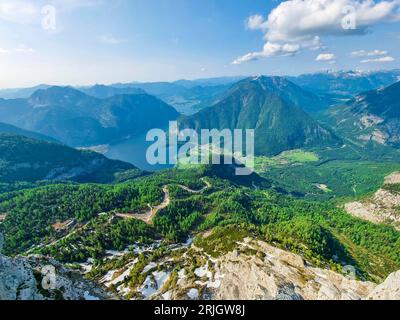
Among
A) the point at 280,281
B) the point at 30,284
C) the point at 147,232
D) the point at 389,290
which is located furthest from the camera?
the point at 147,232

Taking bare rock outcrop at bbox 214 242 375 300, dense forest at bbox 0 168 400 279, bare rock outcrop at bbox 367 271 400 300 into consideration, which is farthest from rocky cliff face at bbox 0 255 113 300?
bare rock outcrop at bbox 367 271 400 300

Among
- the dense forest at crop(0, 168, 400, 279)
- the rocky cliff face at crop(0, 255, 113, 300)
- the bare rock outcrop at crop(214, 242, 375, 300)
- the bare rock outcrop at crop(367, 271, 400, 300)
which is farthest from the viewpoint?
the dense forest at crop(0, 168, 400, 279)

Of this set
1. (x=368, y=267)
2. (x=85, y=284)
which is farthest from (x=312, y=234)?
(x=85, y=284)

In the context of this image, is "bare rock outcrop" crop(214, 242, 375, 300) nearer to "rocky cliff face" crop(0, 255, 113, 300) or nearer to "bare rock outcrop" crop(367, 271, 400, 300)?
"bare rock outcrop" crop(367, 271, 400, 300)

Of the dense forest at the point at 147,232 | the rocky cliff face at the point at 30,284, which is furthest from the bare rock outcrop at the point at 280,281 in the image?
the rocky cliff face at the point at 30,284

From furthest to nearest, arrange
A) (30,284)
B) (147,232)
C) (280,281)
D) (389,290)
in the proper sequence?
(147,232)
(280,281)
(389,290)
(30,284)

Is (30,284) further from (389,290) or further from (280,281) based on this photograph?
(389,290)

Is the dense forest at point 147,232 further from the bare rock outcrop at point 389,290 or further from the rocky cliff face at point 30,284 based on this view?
the rocky cliff face at point 30,284

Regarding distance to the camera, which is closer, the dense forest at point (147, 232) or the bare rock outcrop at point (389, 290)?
the bare rock outcrop at point (389, 290)

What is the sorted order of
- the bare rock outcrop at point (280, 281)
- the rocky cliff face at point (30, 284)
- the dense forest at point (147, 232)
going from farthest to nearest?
1. the dense forest at point (147, 232)
2. the bare rock outcrop at point (280, 281)
3. the rocky cliff face at point (30, 284)

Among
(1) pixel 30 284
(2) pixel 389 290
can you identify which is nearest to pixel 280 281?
(2) pixel 389 290
